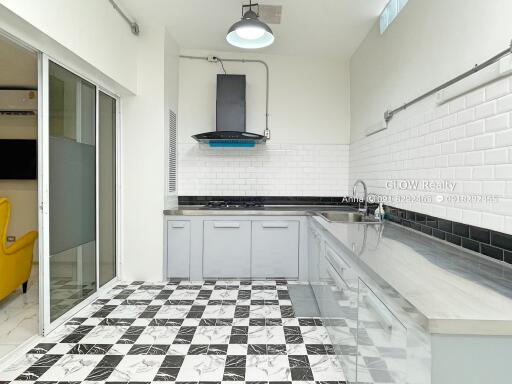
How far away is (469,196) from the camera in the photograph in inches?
66.5

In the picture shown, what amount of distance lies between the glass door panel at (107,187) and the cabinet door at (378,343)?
264 cm

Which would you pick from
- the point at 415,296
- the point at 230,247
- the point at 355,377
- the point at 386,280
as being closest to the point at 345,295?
the point at 355,377

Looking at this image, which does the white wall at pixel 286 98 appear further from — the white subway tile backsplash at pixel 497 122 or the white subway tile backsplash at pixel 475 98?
the white subway tile backsplash at pixel 497 122

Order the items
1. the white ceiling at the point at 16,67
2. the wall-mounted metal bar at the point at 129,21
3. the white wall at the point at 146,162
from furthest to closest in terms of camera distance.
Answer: the white wall at the point at 146,162
the white ceiling at the point at 16,67
the wall-mounted metal bar at the point at 129,21

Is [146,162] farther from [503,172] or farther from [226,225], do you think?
[503,172]

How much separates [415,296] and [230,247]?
273 centimetres

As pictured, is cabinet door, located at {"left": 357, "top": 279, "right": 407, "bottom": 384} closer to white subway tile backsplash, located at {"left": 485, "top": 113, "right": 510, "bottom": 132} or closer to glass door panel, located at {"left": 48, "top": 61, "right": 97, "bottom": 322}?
white subway tile backsplash, located at {"left": 485, "top": 113, "right": 510, "bottom": 132}

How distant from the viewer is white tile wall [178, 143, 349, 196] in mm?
4066

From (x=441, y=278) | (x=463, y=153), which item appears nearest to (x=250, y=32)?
(x=463, y=153)

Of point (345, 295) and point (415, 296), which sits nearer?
point (415, 296)

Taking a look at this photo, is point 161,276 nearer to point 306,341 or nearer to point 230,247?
point 230,247

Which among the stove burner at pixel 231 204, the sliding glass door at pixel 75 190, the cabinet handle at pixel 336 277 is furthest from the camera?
the stove burner at pixel 231 204

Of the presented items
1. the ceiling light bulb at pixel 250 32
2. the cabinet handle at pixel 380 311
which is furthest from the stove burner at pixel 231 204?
the cabinet handle at pixel 380 311

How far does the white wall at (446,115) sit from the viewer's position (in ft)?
4.90
